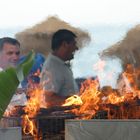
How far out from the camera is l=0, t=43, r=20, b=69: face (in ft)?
19.3

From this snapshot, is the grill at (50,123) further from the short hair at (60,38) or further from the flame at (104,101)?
the short hair at (60,38)

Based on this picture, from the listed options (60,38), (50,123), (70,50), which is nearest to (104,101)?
(50,123)

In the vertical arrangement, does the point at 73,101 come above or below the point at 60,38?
below

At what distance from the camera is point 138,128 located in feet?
11.7

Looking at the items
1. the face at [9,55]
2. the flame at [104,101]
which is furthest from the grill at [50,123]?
the face at [9,55]

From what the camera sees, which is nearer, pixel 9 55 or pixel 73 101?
pixel 73 101

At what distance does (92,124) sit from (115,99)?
103 centimetres

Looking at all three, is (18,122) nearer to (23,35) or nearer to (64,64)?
(64,64)

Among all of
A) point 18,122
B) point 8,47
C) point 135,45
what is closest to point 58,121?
point 18,122

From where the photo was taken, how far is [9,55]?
5969 mm

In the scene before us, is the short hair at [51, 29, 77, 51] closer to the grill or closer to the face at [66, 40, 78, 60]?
the face at [66, 40, 78, 60]

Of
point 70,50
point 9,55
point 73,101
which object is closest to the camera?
point 73,101

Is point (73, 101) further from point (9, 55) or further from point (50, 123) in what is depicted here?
point (9, 55)

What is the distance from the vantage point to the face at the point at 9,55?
5.87 m
